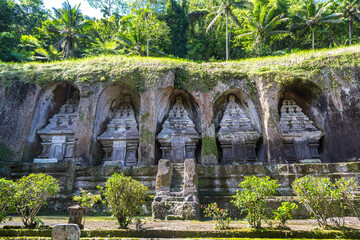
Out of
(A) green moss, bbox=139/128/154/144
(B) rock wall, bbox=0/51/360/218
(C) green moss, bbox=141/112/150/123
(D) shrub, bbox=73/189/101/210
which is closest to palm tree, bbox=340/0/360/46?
(B) rock wall, bbox=0/51/360/218

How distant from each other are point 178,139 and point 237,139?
10.2 feet

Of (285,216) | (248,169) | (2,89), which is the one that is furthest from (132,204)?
(2,89)

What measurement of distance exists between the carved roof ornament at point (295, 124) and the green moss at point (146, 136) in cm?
702

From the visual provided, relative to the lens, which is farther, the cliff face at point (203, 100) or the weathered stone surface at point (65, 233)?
the cliff face at point (203, 100)

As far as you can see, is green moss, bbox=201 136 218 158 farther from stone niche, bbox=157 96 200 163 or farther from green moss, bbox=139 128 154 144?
green moss, bbox=139 128 154 144

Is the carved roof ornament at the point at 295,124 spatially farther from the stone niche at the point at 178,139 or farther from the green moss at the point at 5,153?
the green moss at the point at 5,153

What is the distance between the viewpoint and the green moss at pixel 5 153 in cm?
1254

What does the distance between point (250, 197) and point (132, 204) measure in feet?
8.42

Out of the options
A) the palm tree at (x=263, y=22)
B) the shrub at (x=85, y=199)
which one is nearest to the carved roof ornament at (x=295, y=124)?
the shrub at (x=85, y=199)

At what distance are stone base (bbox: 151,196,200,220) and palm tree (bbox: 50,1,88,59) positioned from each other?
2036cm

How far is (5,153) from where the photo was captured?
498 inches

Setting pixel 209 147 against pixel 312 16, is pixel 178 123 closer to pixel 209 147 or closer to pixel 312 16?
pixel 209 147

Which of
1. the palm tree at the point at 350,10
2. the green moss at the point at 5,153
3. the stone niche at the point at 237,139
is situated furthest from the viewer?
the palm tree at the point at 350,10

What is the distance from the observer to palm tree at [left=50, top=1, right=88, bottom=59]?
24.2 m
